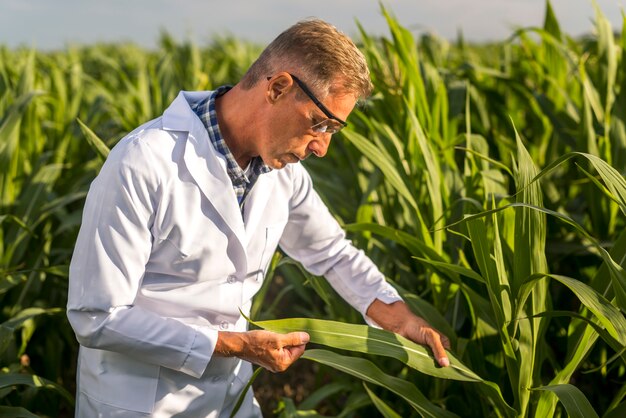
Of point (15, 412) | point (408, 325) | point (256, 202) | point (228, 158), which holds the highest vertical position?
point (228, 158)

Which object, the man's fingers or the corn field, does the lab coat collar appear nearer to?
the corn field

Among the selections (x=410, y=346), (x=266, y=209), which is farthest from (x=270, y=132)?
(x=410, y=346)

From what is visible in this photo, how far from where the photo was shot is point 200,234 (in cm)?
158

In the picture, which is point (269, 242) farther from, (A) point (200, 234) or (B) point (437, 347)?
(B) point (437, 347)

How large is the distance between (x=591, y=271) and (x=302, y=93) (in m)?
1.33

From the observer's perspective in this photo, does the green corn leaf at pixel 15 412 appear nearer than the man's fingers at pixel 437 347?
No

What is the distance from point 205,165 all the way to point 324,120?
24 cm

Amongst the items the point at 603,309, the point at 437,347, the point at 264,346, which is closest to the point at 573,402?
the point at 603,309

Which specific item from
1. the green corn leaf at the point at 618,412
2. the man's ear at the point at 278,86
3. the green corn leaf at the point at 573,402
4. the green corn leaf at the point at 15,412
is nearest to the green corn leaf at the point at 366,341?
the green corn leaf at the point at 573,402

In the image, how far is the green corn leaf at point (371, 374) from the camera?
4.89ft

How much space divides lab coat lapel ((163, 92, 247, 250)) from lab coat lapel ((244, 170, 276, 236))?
0.23ft

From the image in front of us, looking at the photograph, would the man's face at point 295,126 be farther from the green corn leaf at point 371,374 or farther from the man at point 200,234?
the green corn leaf at point 371,374

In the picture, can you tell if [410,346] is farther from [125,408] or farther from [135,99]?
[135,99]

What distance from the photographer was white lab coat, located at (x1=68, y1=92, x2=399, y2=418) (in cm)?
145
